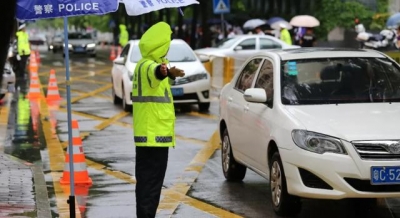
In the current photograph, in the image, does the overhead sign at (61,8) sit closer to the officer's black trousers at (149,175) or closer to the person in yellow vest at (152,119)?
the person in yellow vest at (152,119)

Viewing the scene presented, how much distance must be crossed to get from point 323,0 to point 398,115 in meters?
38.8

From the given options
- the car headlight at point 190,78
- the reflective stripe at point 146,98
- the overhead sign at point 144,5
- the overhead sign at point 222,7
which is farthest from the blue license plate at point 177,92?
the overhead sign at point 222,7

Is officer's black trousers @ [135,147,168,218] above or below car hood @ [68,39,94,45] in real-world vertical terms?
above

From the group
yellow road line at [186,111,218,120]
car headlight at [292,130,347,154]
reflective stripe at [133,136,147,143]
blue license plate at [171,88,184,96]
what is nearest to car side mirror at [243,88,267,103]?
car headlight at [292,130,347,154]

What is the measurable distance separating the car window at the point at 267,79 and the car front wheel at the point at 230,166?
0.98 meters

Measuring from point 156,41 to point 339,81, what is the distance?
252cm

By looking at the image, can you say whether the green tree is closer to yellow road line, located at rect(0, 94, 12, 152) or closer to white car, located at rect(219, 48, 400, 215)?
yellow road line, located at rect(0, 94, 12, 152)

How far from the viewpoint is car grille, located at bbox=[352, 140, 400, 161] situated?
7543 millimetres

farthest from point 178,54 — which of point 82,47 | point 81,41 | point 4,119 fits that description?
point 81,41

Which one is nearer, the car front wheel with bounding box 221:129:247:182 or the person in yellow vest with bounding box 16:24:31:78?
the car front wheel with bounding box 221:129:247:182

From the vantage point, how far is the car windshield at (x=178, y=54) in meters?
18.9

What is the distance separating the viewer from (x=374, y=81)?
912cm

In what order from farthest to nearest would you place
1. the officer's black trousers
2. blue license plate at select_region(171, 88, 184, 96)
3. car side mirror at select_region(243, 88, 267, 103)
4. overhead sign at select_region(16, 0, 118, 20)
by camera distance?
blue license plate at select_region(171, 88, 184, 96) < car side mirror at select_region(243, 88, 267, 103) < the officer's black trousers < overhead sign at select_region(16, 0, 118, 20)

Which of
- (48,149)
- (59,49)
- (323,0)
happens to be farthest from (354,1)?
(48,149)
